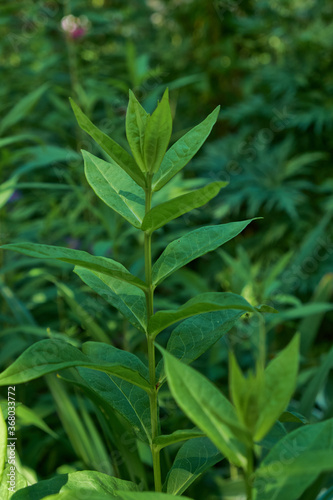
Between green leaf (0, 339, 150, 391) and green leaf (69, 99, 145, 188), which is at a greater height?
green leaf (69, 99, 145, 188)

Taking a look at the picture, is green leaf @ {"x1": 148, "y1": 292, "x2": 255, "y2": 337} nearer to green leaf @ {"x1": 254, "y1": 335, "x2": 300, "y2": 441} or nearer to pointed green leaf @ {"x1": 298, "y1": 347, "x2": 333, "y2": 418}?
green leaf @ {"x1": 254, "y1": 335, "x2": 300, "y2": 441}

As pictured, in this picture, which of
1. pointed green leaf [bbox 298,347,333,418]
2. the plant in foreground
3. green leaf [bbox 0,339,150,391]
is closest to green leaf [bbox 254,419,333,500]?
the plant in foreground

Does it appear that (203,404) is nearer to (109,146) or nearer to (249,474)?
(249,474)

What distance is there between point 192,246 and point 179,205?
5 centimetres

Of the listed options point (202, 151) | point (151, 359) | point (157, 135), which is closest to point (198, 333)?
point (151, 359)

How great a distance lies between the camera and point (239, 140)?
1839 millimetres

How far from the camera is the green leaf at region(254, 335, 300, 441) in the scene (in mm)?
257

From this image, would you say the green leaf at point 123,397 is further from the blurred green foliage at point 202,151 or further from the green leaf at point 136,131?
the blurred green foliage at point 202,151

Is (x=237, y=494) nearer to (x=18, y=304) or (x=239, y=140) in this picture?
(x=18, y=304)

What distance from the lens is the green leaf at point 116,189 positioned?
1.21 ft

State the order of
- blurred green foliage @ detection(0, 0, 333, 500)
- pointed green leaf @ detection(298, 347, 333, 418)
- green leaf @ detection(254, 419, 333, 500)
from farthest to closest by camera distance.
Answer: blurred green foliage @ detection(0, 0, 333, 500)
pointed green leaf @ detection(298, 347, 333, 418)
green leaf @ detection(254, 419, 333, 500)

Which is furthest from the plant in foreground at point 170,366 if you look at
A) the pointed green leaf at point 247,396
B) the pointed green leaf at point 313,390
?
the pointed green leaf at point 313,390

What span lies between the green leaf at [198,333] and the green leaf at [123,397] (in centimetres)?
4

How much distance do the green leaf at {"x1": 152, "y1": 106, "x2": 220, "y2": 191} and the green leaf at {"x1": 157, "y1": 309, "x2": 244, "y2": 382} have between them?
0.35ft
